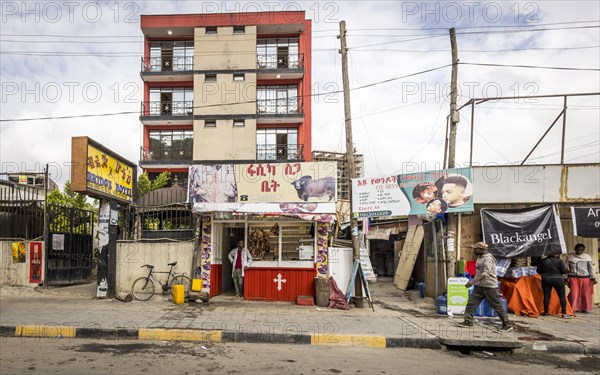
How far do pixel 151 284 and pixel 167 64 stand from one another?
2514 cm

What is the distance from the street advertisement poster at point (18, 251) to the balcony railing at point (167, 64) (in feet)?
73.9

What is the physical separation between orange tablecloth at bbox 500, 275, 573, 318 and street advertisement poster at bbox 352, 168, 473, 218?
7.54 feet

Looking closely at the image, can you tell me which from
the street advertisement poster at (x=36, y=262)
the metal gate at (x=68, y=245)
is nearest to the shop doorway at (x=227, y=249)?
the metal gate at (x=68, y=245)

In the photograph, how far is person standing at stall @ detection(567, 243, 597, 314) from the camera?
38.7ft

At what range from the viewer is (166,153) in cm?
3294

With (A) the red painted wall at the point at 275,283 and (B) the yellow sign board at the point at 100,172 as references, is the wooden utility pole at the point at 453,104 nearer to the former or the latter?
(A) the red painted wall at the point at 275,283

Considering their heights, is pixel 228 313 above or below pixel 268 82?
below

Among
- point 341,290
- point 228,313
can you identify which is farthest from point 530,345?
point 228,313

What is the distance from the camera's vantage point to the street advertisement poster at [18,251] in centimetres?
1316

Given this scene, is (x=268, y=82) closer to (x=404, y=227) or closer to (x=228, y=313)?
(x=404, y=227)

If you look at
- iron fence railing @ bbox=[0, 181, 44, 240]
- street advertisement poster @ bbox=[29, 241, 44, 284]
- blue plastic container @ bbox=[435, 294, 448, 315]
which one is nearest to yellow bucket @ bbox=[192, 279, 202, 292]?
street advertisement poster @ bbox=[29, 241, 44, 284]

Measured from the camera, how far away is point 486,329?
9.18m

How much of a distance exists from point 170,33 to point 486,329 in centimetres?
3160

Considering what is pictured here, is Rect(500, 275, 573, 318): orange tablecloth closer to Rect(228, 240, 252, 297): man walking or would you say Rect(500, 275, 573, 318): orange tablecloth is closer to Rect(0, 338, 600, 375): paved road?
Rect(0, 338, 600, 375): paved road
